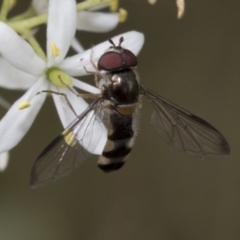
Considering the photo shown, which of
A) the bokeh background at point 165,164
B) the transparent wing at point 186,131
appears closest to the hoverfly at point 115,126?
the transparent wing at point 186,131

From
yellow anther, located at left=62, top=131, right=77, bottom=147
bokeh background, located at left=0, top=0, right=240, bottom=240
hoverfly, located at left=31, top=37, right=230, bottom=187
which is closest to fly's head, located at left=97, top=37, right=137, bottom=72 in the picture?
hoverfly, located at left=31, top=37, right=230, bottom=187

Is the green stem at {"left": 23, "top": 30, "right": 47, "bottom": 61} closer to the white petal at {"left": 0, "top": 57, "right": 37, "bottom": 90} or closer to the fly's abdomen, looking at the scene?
the white petal at {"left": 0, "top": 57, "right": 37, "bottom": 90}

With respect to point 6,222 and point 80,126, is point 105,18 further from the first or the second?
point 6,222

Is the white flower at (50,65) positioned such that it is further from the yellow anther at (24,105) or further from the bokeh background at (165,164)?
the bokeh background at (165,164)

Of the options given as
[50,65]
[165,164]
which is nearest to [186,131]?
[50,65]

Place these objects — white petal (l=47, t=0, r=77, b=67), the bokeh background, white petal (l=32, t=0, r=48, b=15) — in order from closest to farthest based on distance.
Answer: white petal (l=47, t=0, r=77, b=67), white petal (l=32, t=0, r=48, b=15), the bokeh background

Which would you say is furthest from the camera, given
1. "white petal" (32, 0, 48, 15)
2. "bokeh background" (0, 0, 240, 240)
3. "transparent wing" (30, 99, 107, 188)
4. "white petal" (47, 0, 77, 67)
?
"bokeh background" (0, 0, 240, 240)

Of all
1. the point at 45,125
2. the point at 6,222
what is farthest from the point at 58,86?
the point at 45,125

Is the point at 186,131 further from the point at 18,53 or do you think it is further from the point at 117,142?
the point at 18,53
